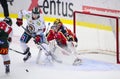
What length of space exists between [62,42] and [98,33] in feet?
1.72

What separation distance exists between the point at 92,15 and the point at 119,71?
1021 millimetres

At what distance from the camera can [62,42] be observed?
4.79 metres

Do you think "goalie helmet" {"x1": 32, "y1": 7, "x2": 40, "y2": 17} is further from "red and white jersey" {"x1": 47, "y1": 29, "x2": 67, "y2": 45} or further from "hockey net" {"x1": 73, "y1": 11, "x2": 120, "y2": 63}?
"hockey net" {"x1": 73, "y1": 11, "x2": 120, "y2": 63}

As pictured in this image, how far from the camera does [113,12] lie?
233 inches

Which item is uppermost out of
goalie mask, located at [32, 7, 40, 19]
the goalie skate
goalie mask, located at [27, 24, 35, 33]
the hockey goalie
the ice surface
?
goalie mask, located at [32, 7, 40, 19]

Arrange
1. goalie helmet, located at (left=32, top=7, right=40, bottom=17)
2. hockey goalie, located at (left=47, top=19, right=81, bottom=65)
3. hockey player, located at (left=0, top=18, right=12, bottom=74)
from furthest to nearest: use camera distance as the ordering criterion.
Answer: hockey goalie, located at (left=47, top=19, right=81, bottom=65)
goalie helmet, located at (left=32, top=7, right=40, bottom=17)
hockey player, located at (left=0, top=18, right=12, bottom=74)

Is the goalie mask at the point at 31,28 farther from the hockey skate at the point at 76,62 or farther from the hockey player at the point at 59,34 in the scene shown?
the hockey skate at the point at 76,62

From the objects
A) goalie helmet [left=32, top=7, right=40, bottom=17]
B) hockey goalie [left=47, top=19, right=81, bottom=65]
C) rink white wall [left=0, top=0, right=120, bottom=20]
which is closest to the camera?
goalie helmet [left=32, top=7, right=40, bottom=17]

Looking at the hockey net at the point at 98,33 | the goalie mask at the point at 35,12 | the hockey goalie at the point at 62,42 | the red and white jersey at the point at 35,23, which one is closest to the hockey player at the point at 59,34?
the hockey goalie at the point at 62,42

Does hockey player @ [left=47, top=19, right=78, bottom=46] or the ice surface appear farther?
hockey player @ [left=47, top=19, right=78, bottom=46]

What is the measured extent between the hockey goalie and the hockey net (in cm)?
36

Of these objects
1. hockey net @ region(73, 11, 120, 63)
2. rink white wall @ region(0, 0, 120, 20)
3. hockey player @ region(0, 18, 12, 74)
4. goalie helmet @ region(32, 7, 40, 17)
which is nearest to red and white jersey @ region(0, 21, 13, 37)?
hockey player @ region(0, 18, 12, 74)

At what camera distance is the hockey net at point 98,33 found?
477cm

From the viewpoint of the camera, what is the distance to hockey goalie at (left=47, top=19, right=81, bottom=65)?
15.5 feet
